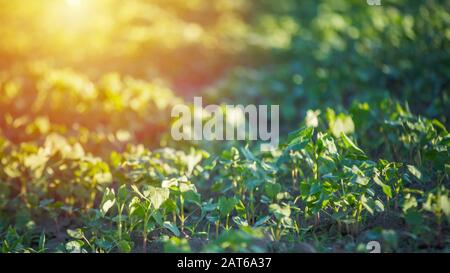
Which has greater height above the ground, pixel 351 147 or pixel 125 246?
pixel 351 147

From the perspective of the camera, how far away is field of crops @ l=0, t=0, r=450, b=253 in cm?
237

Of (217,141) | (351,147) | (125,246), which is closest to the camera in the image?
(125,246)

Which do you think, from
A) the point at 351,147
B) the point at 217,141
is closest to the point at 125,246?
the point at 351,147

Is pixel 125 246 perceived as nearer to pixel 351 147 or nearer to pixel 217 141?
pixel 351 147

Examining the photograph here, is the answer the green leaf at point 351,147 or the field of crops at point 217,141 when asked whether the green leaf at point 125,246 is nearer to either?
the field of crops at point 217,141

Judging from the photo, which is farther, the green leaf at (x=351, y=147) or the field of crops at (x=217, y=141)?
the green leaf at (x=351, y=147)

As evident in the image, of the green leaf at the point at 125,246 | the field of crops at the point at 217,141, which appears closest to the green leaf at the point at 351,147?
the field of crops at the point at 217,141

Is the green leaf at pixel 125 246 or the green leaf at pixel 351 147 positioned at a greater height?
the green leaf at pixel 351 147

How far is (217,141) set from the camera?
3734 mm

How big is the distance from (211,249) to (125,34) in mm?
4562

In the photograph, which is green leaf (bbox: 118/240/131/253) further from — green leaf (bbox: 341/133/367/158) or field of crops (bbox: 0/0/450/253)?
green leaf (bbox: 341/133/367/158)

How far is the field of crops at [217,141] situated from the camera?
2369 mm

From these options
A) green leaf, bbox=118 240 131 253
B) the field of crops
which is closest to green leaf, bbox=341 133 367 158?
the field of crops
